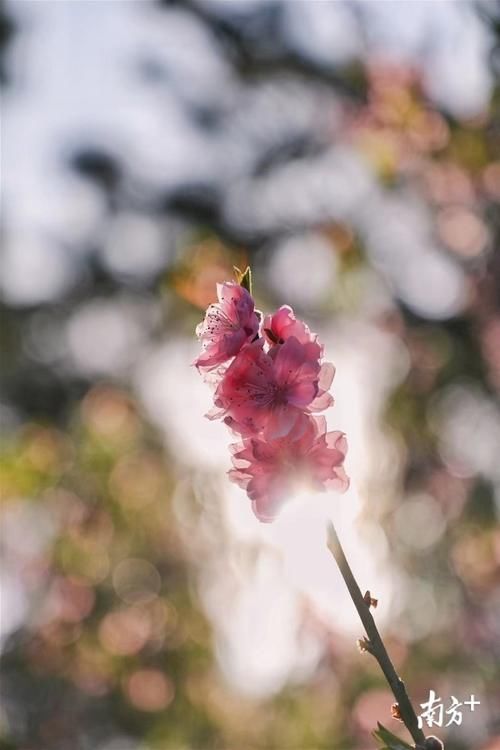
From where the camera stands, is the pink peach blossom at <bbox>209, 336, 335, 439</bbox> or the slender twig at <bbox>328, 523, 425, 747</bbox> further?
the pink peach blossom at <bbox>209, 336, 335, 439</bbox>

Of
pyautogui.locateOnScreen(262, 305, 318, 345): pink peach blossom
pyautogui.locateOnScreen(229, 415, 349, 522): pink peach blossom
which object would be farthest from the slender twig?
pyautogui.locateOnScreen(262, 305, 318, 345): pink peach blossom

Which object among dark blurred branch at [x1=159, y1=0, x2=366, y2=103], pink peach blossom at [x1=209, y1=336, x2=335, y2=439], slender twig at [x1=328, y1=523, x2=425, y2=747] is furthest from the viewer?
dark blurred branch at [x1=159, y1=0, x2=366, y2=103]

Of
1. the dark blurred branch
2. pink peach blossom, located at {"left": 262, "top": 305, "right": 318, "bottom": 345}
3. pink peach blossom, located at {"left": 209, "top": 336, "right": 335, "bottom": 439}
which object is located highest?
the dark blurred branch

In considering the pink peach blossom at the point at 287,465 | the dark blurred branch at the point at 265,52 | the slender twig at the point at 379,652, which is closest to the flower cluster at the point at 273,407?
the pink peach blossom at the point at 287,465

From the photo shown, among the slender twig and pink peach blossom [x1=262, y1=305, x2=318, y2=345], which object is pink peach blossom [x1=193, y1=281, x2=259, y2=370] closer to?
pink peach blossom [x1=262, y1=305, x2=318, y2=345]

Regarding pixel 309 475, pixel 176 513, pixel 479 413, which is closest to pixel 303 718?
pixel 176 513

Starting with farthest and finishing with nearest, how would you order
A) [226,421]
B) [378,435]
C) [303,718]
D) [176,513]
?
[176,513] < [378,435] < [303,718] < [226,421]

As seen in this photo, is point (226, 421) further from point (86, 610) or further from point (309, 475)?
point (86, 610)
